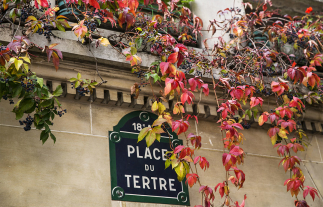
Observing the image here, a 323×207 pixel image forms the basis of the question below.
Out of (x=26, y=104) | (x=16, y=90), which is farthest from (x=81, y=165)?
(x=16, y=90)

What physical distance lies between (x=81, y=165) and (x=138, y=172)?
1.81ft

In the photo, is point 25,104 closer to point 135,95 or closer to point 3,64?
point 3,64

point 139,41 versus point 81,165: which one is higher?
point 139,41

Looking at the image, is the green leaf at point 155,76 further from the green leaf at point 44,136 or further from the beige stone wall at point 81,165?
the green leaf at point 44,136

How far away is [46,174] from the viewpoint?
148 inches

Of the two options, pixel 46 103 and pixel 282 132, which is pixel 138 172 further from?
pixel 282 132

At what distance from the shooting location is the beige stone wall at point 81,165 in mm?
3658

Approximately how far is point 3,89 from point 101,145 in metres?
1.09

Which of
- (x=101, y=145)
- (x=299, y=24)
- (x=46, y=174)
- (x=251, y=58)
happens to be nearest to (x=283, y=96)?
(x=251, y=58)

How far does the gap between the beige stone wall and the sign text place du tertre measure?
70 millimetres

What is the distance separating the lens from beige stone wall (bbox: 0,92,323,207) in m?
3.66

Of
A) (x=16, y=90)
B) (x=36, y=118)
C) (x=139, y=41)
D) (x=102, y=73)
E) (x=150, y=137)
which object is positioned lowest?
(x=150, y=137)

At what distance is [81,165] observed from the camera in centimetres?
394

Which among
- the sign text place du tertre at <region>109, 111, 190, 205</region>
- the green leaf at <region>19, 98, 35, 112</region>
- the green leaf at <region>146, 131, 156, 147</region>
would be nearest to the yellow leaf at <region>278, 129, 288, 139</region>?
the sign text place du tertre at <region>109, 111, 190, 205</region>
